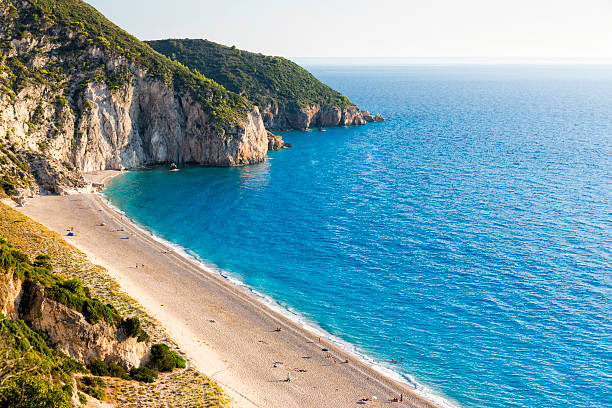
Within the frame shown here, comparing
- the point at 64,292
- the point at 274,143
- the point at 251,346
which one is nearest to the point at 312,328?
the point at 251,346

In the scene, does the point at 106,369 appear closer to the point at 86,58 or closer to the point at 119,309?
the point at 119,309

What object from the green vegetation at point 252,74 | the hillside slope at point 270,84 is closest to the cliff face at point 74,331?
the hillside slope at point 270,84

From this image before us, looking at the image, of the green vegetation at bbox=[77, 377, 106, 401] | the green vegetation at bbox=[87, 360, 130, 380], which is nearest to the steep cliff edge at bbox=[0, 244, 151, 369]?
the green vegetation at bbox=[87, 360, 130, 380]

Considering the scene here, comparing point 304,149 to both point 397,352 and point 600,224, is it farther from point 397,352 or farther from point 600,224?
point 397,352

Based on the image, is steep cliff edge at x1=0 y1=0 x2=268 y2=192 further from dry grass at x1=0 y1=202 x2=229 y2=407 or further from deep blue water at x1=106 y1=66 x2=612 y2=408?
dry grass at x1=0 y1=202 x2=229 y2=407

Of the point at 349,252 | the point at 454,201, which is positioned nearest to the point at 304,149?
the point at 454,201

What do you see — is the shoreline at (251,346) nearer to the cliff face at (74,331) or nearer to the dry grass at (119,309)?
the dry grass at (119,309)
